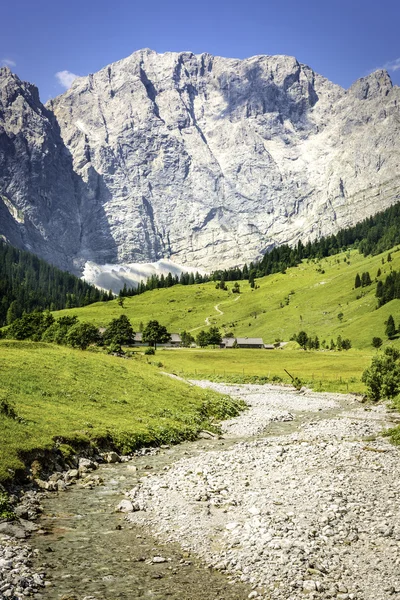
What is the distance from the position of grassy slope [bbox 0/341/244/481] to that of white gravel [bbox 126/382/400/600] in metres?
6.42

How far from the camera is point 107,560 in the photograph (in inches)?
688

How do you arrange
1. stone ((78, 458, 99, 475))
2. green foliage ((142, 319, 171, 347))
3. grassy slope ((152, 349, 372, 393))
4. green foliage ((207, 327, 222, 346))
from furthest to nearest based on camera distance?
green foliage ((207, 327, 222, 346)) < green foliage ((142, 319, 171, 347)) < grassy slope ((152, 349, 372, 393)) < stone ((78, 458, 99, 475))

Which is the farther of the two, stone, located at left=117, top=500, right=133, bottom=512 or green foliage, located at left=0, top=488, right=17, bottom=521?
stone, located at left=117, top=500, right=133, bottom=512

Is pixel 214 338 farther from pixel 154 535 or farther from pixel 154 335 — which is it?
pixel 154 535

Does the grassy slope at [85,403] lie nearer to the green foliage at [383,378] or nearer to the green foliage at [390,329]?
the green foliage at [383,378]

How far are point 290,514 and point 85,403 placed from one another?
84.6 feet

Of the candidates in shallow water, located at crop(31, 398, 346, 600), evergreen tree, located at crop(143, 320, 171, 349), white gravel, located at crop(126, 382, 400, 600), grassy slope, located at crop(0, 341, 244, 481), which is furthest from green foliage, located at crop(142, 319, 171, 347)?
shallow water, located at crop(31, 398, 346, 600)

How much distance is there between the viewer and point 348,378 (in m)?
99.5

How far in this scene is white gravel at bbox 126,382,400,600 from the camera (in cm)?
1570

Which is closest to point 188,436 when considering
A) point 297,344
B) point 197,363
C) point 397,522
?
point 397,522

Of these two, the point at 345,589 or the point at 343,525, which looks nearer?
the point at 345,589

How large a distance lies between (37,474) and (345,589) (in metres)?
16.9

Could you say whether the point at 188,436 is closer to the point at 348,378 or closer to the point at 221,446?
the point at 221,446

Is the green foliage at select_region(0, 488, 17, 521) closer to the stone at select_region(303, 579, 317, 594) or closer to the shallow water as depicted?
the shallow water
